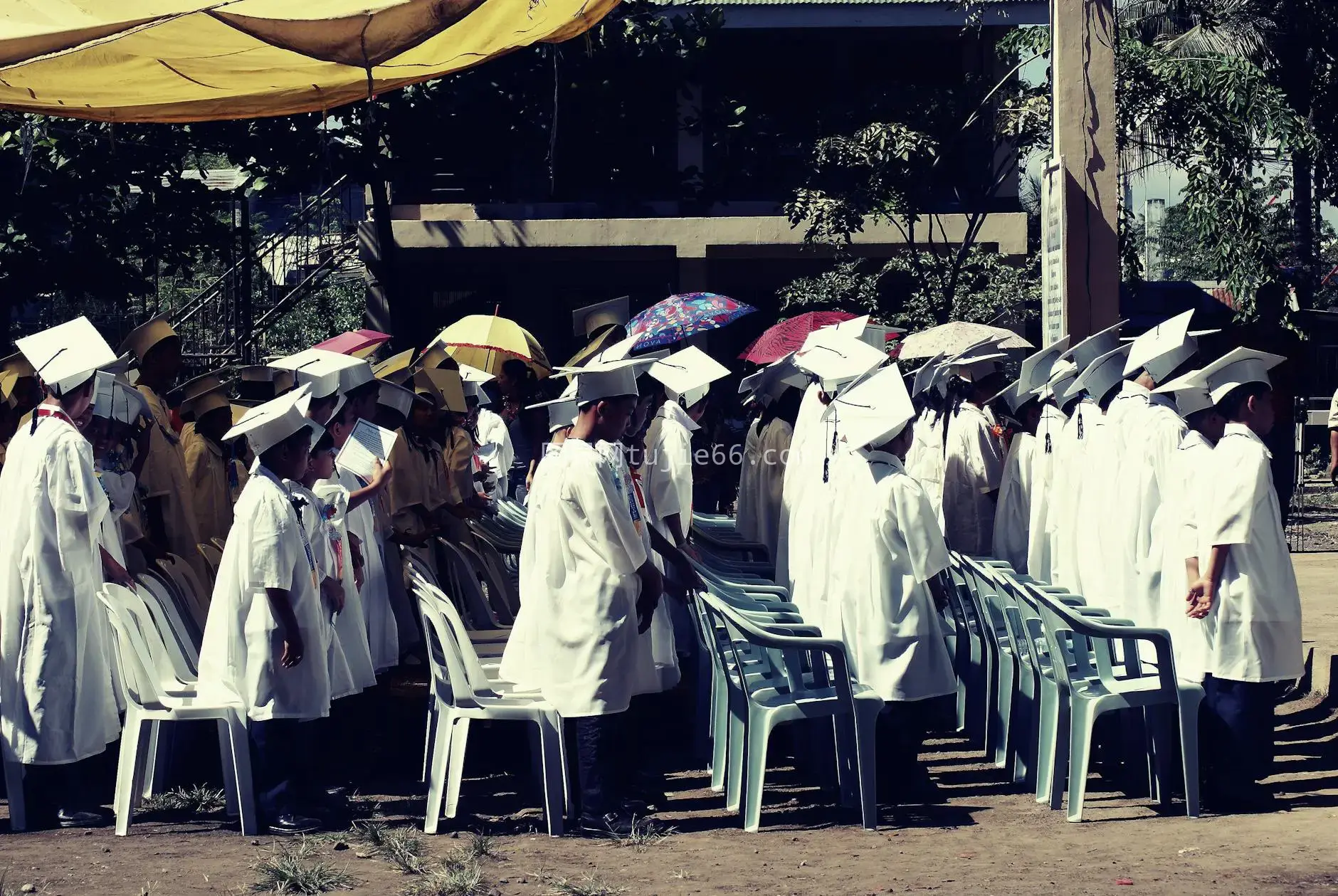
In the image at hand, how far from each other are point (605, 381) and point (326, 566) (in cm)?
150

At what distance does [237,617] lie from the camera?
6801 millimetres

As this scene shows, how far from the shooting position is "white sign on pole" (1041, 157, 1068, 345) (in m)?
11.7

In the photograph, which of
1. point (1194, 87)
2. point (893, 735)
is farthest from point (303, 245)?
point (893, 735)

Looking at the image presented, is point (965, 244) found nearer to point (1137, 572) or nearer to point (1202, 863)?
point (1137, 572)

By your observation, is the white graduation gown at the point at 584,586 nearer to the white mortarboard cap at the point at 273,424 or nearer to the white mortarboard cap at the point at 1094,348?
the white mortarboard cap at the point at 273,424

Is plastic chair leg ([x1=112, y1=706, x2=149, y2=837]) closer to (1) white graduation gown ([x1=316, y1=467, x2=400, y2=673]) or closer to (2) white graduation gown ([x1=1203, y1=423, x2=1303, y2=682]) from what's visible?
(1) white graduation gown ([x1=316, y1=467, x2=400, y2=673])

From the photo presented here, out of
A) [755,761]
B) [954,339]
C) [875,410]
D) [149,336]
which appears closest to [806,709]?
[755,761]

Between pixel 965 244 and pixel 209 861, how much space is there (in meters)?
13.2

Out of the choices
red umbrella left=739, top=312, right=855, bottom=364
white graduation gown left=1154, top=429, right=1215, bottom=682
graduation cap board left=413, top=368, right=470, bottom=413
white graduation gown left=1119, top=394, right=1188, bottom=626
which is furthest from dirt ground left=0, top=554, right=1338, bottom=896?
red umbrella left=739, top=312, right=855, bottom=364

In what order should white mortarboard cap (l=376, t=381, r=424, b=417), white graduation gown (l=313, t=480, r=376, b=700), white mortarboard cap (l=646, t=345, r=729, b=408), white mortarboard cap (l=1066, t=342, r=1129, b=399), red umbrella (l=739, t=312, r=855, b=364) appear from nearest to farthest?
white graduation gown (l=313, t=480, r=376, b=700) → white mortarboard cap (l=646, t=345, r=729, b=408) → white mortarboard cap (l=376, t=381, r=424, b=417) → white mortarboard cap (l=1066, t=342, r=1129, b=399) → red umbrella (l=739, t=312, r=855, b=364)

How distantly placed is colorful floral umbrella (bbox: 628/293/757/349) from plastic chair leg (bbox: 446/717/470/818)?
244 inches

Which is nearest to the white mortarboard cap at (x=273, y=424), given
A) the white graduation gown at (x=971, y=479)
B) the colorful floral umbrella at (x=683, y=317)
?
the white graduation gown at (x=971, y=479)

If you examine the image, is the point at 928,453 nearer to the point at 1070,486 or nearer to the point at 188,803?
the point at 1070,486

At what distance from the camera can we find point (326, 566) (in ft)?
23.6
